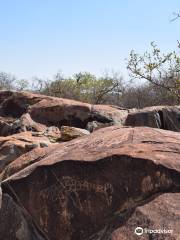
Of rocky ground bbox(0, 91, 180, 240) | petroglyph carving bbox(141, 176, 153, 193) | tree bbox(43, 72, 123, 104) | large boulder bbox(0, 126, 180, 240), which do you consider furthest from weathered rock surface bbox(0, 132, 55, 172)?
tree bbox(43, 72, 123, 104)

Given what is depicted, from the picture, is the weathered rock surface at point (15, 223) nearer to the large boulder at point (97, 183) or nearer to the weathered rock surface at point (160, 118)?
the large boulder at point (97, 183)

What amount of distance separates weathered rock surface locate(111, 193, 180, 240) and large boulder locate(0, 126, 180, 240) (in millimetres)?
67

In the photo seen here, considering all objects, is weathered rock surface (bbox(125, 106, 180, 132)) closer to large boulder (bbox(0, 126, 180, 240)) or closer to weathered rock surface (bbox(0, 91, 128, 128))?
weathered rock surface (bbox(0, 91, 128, 128))

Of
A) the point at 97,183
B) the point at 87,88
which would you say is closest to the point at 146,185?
the point at 97,183

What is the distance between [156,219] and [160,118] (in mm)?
7570

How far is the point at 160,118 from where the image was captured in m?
10.7

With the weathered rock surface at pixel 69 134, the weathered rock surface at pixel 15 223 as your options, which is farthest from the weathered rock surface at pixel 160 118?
the weathered rock surface at pixel 15 223

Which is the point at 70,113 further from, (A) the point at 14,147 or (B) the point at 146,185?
(B) the point at 146,185

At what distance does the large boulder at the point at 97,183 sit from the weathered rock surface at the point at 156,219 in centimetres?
7

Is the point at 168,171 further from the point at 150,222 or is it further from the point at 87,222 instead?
the point at 87,222

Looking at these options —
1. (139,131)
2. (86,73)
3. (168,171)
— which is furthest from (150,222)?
(86,73)

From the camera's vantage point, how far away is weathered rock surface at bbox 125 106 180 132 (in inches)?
411

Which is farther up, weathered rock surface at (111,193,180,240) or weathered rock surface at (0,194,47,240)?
weathered rock surface at (111,193,180,240)

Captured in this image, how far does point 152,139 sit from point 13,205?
4.46 feet
